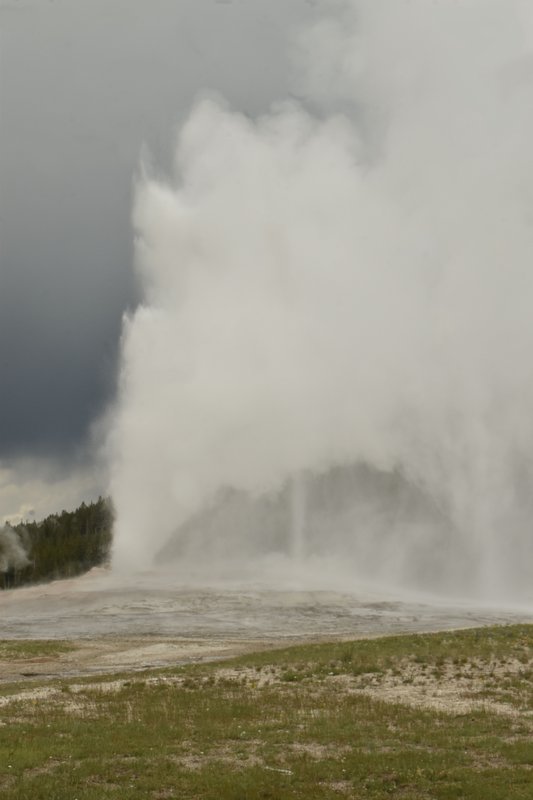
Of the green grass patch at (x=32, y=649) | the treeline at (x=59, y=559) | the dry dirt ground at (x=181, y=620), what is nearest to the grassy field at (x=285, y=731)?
the dry dirt ground at (x=181, y=620)

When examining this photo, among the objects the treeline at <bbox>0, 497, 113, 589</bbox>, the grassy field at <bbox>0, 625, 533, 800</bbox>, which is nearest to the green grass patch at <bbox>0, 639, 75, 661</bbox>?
the grassy field at <bbox>0, 625, 533, 800</bbox>

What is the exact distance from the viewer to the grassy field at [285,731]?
1981 cm

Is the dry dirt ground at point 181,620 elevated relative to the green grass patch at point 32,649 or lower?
elevated

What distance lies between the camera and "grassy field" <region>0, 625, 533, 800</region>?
19.8 m

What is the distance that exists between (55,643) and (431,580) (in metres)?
88.3

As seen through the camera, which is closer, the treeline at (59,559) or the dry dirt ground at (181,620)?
the dry dirt ground at (181,620)

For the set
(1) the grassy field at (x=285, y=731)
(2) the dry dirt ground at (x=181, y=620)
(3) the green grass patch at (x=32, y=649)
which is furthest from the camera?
Result: (3) the green grass patch at (x=32, y=649)

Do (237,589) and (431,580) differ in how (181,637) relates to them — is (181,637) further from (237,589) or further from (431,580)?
(431,580)

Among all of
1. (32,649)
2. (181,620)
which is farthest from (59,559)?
(32,649)

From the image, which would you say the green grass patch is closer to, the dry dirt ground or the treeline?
the dry dirt ground

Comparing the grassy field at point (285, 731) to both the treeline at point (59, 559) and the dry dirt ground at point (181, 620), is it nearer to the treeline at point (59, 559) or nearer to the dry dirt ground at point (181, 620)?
the dry dirt ground at point (181, 620)

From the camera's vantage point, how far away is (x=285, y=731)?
86.3 feet

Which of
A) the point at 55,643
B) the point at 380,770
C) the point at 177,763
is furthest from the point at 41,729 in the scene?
the point at 55,643

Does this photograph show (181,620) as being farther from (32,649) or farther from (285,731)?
(285,731)
